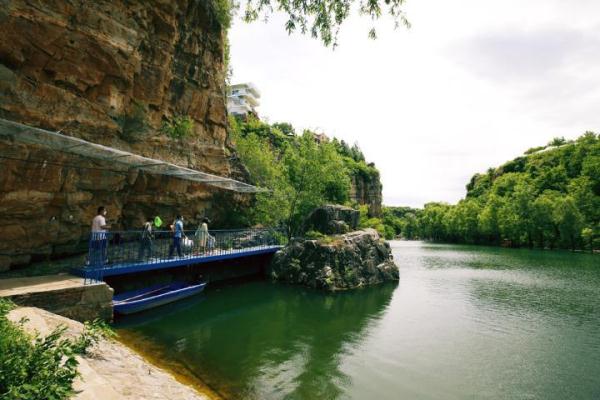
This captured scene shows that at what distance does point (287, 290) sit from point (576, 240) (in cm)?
6646

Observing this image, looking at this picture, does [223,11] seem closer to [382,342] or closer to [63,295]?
[63,295]

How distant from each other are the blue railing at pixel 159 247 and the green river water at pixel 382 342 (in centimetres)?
242

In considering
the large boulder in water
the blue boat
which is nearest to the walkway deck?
the blue boat

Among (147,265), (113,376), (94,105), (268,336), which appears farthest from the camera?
(94,105)

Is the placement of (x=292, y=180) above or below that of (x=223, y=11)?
below

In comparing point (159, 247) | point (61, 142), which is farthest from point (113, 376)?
point (159, 247)

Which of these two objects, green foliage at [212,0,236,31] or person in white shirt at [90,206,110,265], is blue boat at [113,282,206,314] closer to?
person in white shirt at [90,206,110,265]

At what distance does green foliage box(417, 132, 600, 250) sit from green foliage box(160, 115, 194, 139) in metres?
67.1

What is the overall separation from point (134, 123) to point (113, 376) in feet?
53.8

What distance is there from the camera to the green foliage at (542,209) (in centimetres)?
6431

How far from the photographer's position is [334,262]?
77.0 feet

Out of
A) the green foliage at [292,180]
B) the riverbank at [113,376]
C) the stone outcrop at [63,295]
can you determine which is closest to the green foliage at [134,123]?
the stone outcrop at [63,295]

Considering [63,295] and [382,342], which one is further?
[382,342]

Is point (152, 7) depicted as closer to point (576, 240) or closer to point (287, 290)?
point (287, 290)
